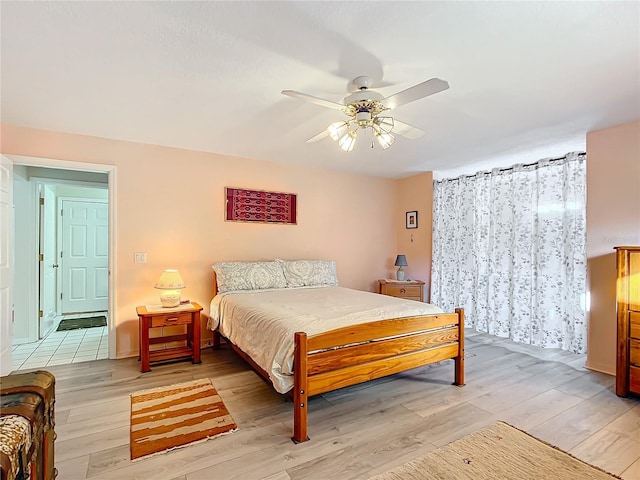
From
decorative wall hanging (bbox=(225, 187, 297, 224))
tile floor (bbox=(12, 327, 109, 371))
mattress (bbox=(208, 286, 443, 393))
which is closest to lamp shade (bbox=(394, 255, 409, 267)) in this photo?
mattress (bbox=(208, 286, 443, 393))

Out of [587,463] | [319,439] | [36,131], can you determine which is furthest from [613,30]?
[36,131]

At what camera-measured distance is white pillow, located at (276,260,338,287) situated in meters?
4.18

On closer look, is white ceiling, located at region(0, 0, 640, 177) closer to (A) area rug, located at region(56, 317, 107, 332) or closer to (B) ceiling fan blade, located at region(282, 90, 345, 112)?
(B) ceiling fan blade, located at region(282, 90, 345, 112)

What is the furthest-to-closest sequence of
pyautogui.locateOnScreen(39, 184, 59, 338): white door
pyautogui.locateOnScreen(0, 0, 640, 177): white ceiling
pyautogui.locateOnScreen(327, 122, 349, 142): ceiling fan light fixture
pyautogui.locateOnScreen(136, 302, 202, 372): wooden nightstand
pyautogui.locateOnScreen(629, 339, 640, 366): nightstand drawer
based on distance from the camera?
pyautogui.locateOnScreen(39, 184, 59, 338): white door
pyautogui.locateOnScreen(136, 302, 202, 372): wooden nightstand
pyautogui.locateOnScreen(629, 339, 640, 366): nightstand drawer
pyautogui.locateOnScreen(327, 122, 349, 142): ceiling fan light fixture
pyautogui.locateOnScreen(0, 0, 640, 177): white ceiling

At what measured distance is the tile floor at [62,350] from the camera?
134 inches

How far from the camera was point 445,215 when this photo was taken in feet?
16.2

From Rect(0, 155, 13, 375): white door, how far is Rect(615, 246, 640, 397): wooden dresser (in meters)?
5.30

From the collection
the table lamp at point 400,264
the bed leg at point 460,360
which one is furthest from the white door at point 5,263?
the table lamp at point 400,264

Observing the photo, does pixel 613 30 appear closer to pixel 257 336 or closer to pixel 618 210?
pixel 618 210

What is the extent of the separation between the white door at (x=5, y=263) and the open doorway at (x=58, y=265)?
338 millimetres

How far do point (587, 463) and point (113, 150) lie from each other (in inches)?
182

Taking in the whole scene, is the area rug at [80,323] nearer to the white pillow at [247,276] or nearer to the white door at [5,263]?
the white door at [5,263]

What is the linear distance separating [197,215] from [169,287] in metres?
0.98

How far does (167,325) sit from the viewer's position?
3273 mm
